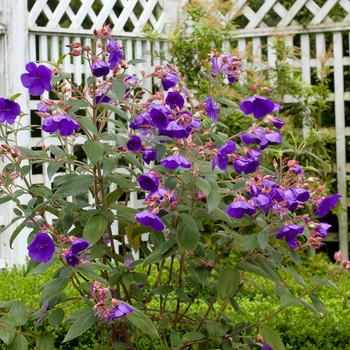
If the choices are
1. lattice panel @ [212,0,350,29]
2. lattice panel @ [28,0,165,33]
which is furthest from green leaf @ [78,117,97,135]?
lattice panel @ [212,0,350,29]

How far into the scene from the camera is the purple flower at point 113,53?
77.0 inches

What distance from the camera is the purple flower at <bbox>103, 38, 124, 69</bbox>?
1.96 m

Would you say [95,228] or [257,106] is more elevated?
[257,106]

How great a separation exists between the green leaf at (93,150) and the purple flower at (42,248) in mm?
234

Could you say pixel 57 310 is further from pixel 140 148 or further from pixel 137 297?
pixel 140 148

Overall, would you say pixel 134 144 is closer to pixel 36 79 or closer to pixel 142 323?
pixel 36 79

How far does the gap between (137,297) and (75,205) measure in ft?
1.11

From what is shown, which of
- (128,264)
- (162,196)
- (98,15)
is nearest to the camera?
(162,196)

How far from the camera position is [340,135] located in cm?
489

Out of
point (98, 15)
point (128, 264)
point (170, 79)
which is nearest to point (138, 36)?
point (98, 15)

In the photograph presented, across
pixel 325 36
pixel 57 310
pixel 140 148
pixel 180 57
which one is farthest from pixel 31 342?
pixel 325 36

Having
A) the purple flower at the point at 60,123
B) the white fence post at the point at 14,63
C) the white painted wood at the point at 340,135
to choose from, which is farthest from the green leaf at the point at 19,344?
the white painted wood at the point at 340,135

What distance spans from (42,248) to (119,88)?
1.56 feet

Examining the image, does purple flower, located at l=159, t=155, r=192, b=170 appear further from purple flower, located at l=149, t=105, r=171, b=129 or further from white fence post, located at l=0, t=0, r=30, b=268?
white fence post, located at l=0, t=0, r=30, b=268
